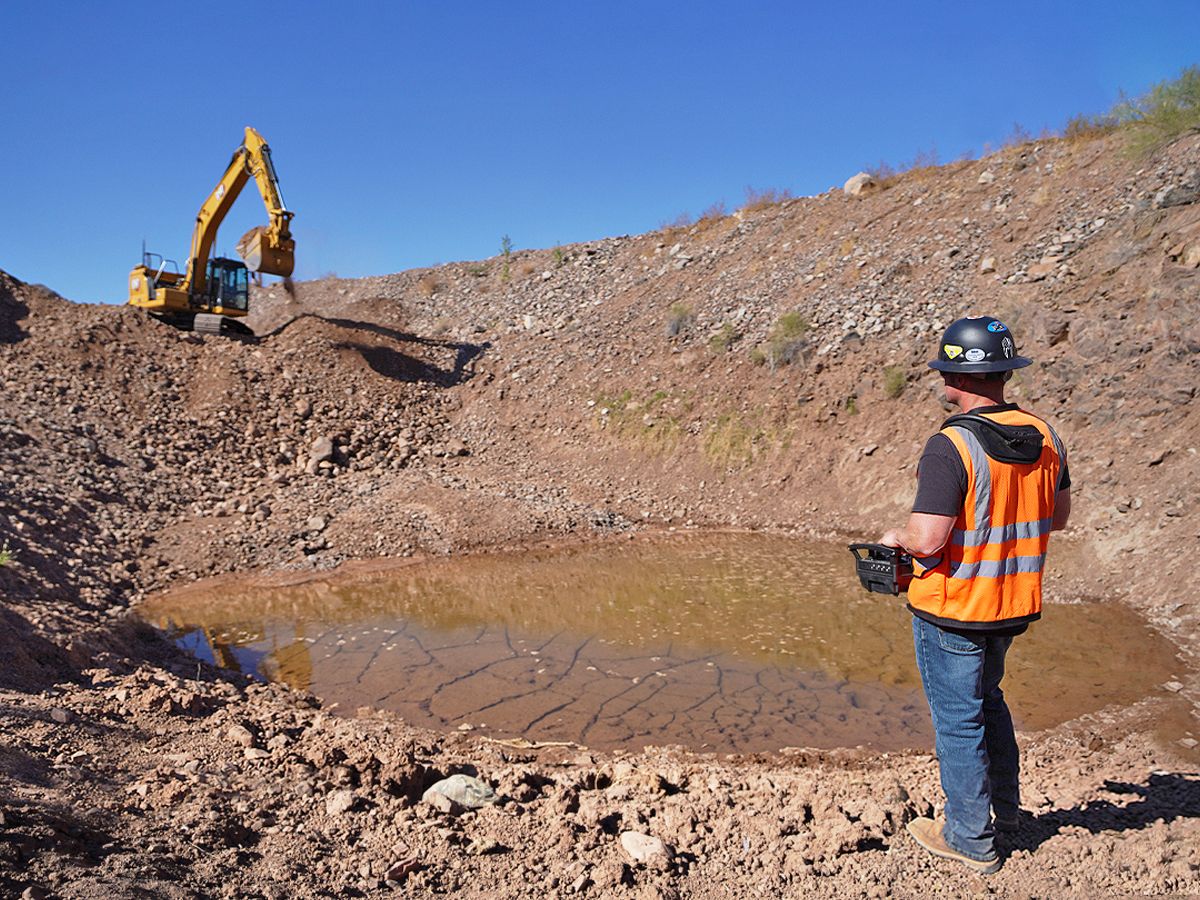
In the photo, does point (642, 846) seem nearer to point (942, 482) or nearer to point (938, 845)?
point (938, 845)

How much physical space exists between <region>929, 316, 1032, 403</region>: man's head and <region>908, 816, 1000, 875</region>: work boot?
66.4 inches

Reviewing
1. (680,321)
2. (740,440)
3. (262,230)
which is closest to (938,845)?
(740,440)

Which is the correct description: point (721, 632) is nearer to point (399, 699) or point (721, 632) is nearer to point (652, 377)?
point (399, 699)

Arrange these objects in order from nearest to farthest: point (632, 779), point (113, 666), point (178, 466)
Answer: point (632, 779) → point (113, 666) → point (178, 466)

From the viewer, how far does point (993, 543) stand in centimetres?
265

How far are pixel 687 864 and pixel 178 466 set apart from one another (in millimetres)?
11755

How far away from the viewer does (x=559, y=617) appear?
26.1 feet

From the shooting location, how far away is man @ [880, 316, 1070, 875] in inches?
104

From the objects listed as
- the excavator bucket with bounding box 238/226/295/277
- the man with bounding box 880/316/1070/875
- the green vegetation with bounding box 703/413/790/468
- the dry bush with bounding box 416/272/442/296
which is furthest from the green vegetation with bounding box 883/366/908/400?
the dry bush with bounding box 416/272/442/296

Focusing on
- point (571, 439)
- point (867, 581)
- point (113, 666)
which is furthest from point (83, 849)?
point (571, 439)

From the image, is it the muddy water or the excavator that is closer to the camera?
the muddy water

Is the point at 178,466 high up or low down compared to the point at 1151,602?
up

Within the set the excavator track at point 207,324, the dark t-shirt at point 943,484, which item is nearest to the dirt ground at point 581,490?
→ the excavator track at point 207,324

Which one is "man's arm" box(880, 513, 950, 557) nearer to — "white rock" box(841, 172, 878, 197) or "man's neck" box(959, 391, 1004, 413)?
"man's neck" box(959, 391, 1004, 413)
